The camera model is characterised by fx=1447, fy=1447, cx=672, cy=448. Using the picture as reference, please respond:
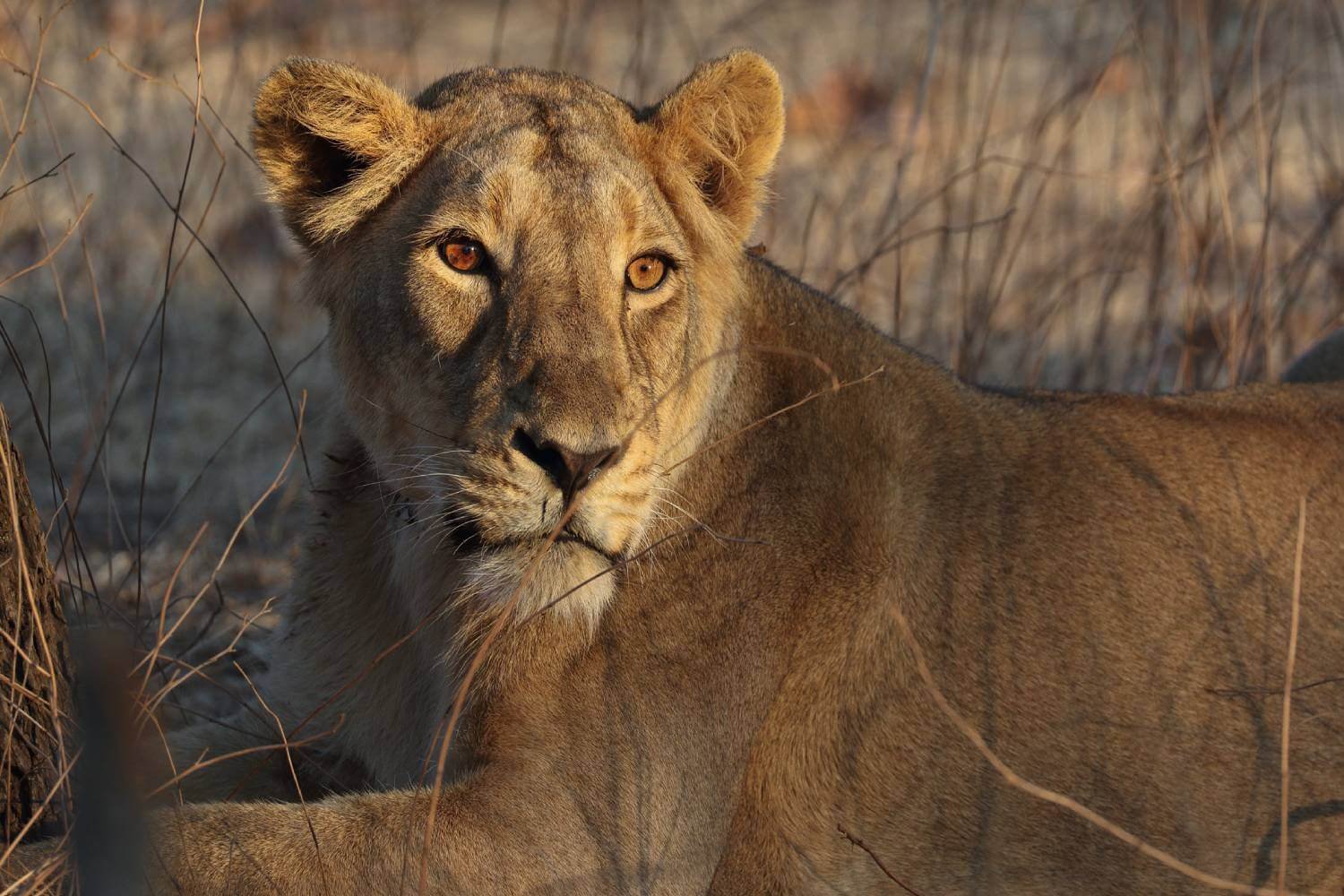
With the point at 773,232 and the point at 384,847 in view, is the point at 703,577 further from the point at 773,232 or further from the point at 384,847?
the point at 773,232

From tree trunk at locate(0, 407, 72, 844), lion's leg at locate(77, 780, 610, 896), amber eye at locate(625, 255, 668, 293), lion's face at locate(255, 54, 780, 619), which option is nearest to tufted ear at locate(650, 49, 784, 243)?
lion's face at locate(255, 54, 780, 619)

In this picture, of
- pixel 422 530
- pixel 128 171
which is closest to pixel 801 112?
pixel 128 171

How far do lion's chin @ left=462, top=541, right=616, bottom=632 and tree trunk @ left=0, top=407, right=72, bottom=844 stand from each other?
910 mm

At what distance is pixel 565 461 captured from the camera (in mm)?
2754

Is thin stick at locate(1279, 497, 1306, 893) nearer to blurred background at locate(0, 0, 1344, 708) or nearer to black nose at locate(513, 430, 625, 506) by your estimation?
black nose at locate(513, 430, 625, 506)

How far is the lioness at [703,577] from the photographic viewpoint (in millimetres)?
3027

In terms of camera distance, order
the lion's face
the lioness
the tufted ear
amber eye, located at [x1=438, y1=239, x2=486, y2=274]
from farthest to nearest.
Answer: the tufted ear → amber eye, located at [x1=438, y1=239, x2=486, y2=274] → the lioness → the lion's face

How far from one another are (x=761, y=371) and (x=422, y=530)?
0.95 metres

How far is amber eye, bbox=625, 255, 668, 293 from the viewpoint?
3336 millimetres

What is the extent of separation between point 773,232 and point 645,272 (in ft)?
12.1

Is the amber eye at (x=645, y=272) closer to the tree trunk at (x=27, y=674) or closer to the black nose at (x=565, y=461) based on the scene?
the black nose at (x=565, y=461)

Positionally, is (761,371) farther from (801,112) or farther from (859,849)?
(801,112)

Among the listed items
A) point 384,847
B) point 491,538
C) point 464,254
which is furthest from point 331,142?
point 384,847

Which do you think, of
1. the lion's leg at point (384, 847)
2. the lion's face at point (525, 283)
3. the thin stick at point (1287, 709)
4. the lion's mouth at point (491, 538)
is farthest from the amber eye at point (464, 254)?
the thin stick at point (1287, 709)
